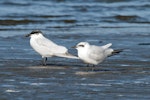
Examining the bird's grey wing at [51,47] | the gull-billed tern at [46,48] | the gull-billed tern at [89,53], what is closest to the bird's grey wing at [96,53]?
the gull-billed tern at [89,53]

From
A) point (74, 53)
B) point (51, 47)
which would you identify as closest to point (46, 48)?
point (51, 47)

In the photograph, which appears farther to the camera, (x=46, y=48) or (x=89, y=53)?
(x=46, y=48)

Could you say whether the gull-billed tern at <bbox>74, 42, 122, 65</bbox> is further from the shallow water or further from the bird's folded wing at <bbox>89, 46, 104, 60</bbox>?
the shallow water

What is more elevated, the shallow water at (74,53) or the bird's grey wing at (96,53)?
the bird's grey wing at (96,53)

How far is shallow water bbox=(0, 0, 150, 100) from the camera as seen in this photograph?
9734 millimetres

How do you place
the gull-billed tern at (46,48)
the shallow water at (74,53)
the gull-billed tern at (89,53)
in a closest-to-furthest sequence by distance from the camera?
the shallow water at (74,53)
the gull-billed tern at (89,53)
the gull-billed tern at (46,48)

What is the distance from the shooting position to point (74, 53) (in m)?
14.5

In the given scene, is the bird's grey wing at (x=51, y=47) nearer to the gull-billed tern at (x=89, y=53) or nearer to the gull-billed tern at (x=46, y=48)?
the gull-billed tern at (x=46, y=48)

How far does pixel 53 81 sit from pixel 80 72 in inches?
45.1

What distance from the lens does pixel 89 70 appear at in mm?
12094

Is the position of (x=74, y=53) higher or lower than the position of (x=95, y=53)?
lower

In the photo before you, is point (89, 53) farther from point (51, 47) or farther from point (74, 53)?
point (74, 53)

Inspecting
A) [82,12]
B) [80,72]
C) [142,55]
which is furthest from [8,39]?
[82,12]

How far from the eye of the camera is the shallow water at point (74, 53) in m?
9.73
